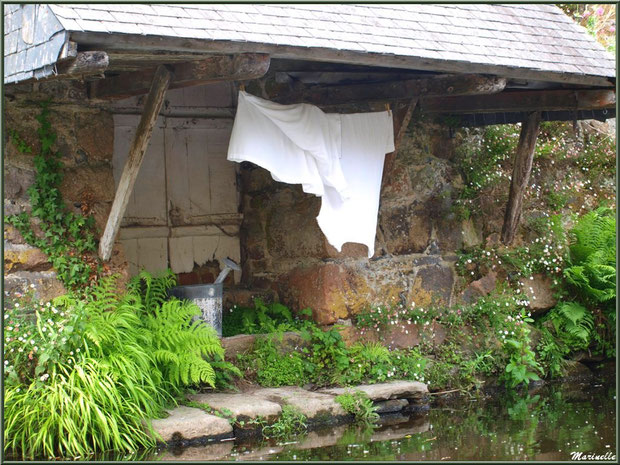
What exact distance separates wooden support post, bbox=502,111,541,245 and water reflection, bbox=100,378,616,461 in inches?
82.3

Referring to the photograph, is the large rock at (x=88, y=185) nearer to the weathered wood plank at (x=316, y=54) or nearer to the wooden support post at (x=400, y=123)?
the weathered wood plank at (x=316, y=54)

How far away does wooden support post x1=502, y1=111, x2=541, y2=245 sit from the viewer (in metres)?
8.14

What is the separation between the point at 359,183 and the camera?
7.14m

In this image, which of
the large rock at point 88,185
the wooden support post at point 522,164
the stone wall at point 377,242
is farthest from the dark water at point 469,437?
the large rock at point 88,185

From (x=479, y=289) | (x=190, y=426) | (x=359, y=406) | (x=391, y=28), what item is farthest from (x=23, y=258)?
(x=479, y=289)

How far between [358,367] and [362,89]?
2382mm

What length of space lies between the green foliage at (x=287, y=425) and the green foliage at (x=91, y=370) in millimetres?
552

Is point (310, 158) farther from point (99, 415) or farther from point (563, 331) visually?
point (563, 331)

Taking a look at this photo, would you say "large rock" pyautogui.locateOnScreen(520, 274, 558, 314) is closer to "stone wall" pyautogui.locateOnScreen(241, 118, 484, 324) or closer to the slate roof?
"stone wall" pyautogui.locateOnScreen(241, 118, 484, 324)

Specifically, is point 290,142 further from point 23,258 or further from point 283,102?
point 23,258

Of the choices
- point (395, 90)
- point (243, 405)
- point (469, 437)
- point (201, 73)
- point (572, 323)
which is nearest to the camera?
point (201, 73)

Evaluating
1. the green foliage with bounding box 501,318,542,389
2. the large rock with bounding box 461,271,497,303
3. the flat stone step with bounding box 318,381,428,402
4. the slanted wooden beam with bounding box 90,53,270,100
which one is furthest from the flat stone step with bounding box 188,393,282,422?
the large rock with bounding box 461,271,497,303

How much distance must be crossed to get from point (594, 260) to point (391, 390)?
8.98 feet

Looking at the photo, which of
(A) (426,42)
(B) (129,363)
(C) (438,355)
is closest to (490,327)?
(C) (438,355)
